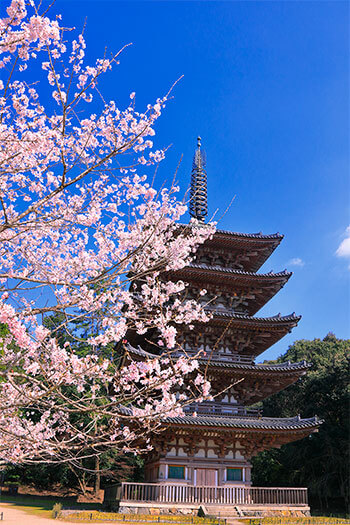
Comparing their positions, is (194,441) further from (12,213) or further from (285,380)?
(12,213)

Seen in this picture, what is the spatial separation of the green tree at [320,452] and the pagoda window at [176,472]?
13.9 m

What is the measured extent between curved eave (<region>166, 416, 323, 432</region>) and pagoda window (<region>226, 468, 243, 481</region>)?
1840 millimetres

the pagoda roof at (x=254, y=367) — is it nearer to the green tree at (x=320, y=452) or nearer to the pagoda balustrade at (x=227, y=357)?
the pagoda balustrade at (x=227, y=357)

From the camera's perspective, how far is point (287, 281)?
17828 mm

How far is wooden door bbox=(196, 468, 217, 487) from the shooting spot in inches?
582

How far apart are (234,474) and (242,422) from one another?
203 centimetres

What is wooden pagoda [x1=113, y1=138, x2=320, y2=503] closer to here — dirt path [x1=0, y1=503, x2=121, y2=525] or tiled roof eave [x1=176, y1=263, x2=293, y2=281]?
tiled roof eave [x1=176, y1=263, x2=293, y2=281]

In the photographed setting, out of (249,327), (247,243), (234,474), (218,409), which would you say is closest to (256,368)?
(249,327)

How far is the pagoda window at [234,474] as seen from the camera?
15148 millimetres

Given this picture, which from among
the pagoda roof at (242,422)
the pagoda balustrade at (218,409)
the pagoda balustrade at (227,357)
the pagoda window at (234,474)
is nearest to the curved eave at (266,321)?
the pagoda balustrade at (227,357)

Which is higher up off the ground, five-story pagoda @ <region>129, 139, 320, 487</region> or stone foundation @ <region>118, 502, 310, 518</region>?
five-story pagoda @ <region>129, 139, 320, 487</region>

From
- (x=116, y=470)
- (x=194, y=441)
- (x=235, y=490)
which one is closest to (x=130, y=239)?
(x=194, y=441)

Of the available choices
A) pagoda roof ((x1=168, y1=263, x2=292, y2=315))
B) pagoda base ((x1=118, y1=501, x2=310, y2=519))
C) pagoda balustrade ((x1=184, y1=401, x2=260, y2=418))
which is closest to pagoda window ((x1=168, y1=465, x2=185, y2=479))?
pagoda base ((x1=118, y1=501, x2=310, y2=519))

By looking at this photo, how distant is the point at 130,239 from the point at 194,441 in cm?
1097
